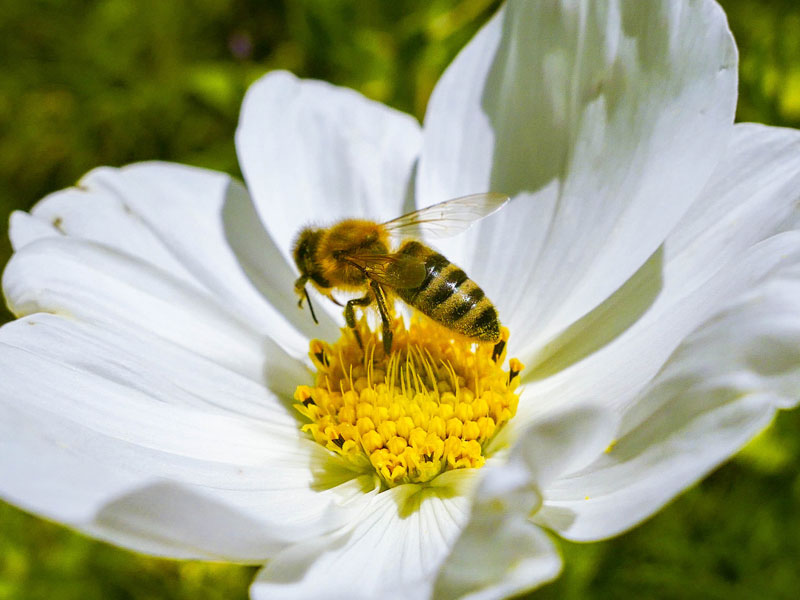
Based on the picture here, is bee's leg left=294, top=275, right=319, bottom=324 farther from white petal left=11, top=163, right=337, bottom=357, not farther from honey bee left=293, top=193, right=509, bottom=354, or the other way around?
white petal left=11, top=163, right=337, bottom=357

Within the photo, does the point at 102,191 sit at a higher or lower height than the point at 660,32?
lower

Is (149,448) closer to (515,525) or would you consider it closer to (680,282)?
(515,525)

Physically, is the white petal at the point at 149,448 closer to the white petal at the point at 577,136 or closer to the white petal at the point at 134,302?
the white petal at the point at 134,302

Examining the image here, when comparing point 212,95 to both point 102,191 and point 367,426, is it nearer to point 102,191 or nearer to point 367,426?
point 102,191

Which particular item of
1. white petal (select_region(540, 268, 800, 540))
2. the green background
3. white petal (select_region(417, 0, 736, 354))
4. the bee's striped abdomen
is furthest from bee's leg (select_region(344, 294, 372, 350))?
the green background

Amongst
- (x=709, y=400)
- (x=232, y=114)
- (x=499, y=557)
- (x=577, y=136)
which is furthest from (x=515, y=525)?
(x=232, y=114)

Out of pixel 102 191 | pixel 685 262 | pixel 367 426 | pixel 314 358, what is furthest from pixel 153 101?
pixel 685 262

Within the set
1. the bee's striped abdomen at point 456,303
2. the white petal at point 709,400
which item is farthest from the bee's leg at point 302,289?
the white petal at point 709,400
